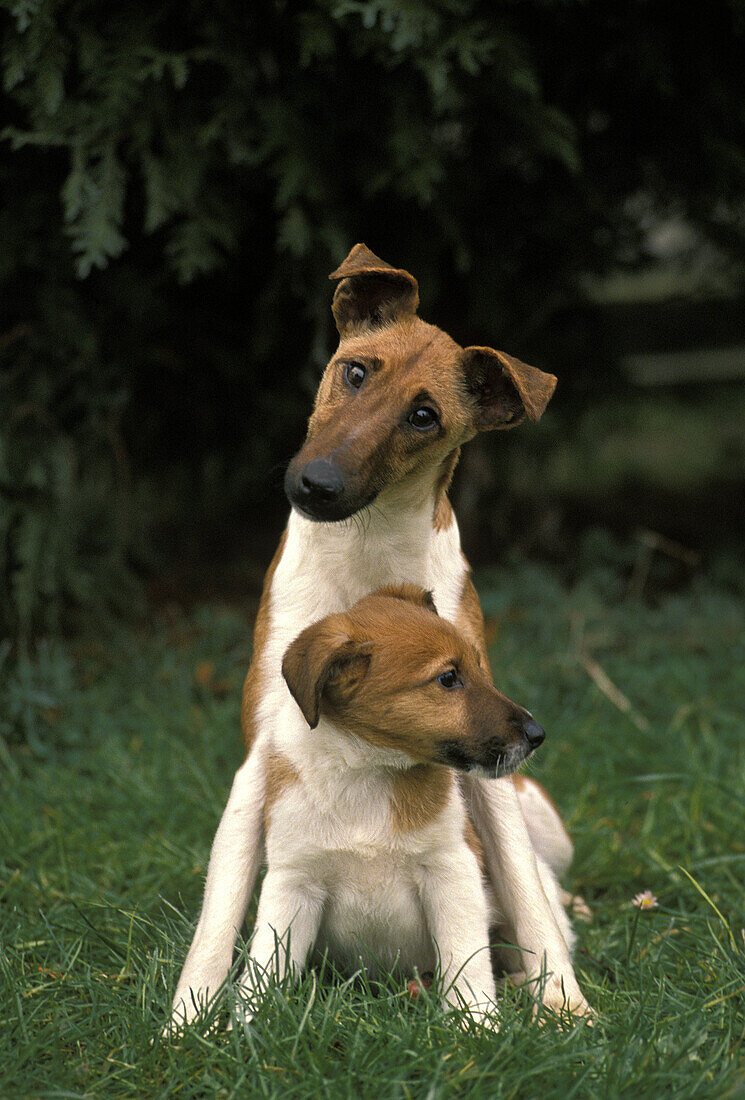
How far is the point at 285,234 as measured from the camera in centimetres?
480

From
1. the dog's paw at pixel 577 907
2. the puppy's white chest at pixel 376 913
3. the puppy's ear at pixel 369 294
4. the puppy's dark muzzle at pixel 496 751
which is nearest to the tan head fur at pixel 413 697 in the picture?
the puppy's dark muzzle at pixel 496 751

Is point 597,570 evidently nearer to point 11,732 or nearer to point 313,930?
point 11,732

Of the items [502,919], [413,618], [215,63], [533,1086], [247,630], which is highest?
[215,63]

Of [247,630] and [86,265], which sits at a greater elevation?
[86,265]

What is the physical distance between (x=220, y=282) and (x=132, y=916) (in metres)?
3.97

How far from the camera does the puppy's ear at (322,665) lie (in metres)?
2.78

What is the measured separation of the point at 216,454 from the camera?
7000 mm

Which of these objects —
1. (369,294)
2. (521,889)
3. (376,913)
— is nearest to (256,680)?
(376,913)

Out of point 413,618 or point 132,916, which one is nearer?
point 413,618

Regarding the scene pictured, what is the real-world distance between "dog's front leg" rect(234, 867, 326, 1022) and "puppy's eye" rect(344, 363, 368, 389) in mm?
1366

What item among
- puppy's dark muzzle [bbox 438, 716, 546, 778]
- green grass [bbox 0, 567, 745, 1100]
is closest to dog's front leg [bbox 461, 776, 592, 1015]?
green grass [bbox 0, 567, 745, 1100]

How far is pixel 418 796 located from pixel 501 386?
120 centimetres

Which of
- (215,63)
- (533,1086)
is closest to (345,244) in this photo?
(215,63)

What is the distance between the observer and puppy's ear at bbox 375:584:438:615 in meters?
3.09
